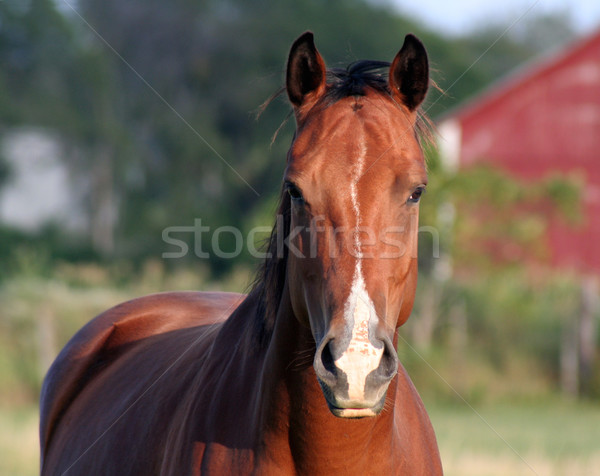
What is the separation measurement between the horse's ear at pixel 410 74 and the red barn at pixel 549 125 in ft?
63.5

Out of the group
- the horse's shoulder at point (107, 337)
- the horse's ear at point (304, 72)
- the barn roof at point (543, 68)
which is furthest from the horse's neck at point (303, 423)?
the barn roof at point (543, 68)

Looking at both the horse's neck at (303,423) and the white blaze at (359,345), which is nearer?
the white blaze at (359,345)

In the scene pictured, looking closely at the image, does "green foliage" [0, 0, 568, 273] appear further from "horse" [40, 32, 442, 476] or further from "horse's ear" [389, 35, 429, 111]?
"horse's ear" [389, 35, 429, 111]

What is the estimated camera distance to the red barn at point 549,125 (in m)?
21.5

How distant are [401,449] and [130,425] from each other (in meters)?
1.17

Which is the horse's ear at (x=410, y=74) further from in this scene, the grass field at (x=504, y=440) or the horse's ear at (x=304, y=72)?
the grass field at (x=504, y=440)

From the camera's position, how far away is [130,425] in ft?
10.3

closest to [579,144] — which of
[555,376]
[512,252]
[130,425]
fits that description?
[512,252]

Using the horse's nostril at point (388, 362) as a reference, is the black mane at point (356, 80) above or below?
above

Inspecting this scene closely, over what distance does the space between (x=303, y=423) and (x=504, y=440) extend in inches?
291

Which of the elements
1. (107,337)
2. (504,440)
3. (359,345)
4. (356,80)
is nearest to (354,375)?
(359,345)

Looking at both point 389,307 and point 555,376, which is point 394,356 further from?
point 555,376

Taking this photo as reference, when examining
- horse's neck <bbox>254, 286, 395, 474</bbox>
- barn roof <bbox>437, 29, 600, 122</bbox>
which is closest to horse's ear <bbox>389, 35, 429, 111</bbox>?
horse's neck <bbox>254, 286, 395, 474</bbox>

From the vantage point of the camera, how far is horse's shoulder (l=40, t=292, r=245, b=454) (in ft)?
13.4
